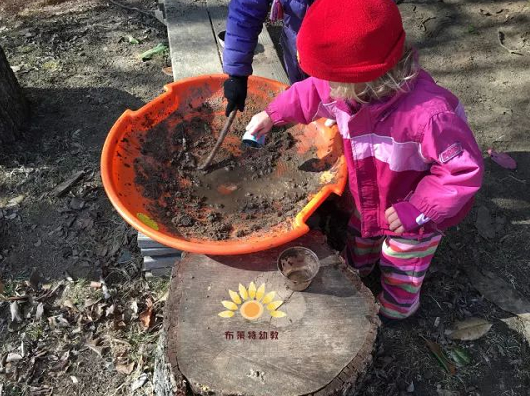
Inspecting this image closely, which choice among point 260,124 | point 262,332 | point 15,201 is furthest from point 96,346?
point 260,124

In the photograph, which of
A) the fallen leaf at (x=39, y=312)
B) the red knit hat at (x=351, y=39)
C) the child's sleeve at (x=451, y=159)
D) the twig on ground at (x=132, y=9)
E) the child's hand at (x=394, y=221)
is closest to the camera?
the red knit hat at (x=351, y=39)

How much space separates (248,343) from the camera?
5.63 feet

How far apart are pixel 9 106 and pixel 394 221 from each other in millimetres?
2542

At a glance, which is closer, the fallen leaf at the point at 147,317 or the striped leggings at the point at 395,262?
the striped leggings at the point at 395,262

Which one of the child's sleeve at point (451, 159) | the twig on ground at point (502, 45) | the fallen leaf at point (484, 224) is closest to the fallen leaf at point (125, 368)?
the child's sleeve at point (451, 159)

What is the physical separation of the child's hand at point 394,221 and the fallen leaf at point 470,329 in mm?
834

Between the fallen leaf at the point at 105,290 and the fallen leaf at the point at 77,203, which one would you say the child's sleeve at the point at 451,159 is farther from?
the fallen leaf at the point at 77,203

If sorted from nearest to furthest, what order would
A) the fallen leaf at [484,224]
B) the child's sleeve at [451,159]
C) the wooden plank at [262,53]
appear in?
the child's sleeve at [451,159] → the fallen leaf at [484,224] → the wooden plank at [262,53]

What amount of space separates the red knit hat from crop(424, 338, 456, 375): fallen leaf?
1.42m

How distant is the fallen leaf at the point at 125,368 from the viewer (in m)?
2.21

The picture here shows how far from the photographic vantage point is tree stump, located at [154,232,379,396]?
164 centimetres

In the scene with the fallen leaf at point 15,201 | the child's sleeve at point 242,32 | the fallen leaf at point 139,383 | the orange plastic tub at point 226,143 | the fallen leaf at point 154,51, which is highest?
the child's sleeve at point 242,32

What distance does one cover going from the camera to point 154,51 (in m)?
3.93

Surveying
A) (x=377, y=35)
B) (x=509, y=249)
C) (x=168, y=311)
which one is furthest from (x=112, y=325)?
(x=509, y=249)
